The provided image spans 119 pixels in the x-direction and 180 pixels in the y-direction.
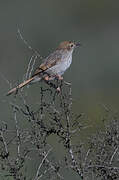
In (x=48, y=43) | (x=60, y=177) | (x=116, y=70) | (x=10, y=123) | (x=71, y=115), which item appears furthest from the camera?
(x=48, y=43)

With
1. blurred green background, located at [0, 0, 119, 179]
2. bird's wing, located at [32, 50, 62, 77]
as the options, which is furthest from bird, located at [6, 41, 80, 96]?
blurred green background, located at [0, 0, 119, 179]

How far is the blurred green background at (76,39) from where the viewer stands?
50.0 feet

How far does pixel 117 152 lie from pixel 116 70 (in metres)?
9.97

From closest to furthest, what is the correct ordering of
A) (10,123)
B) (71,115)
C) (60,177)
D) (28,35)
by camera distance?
(60,177), (71,115), (10,123), (28,35)

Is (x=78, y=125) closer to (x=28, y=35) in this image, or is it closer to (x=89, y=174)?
(x=89, y=174)

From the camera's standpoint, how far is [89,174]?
6453 mm

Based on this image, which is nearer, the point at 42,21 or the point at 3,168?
the point at 3,168

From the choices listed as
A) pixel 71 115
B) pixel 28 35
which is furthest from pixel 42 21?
pixel 71 115

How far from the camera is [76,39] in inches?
769

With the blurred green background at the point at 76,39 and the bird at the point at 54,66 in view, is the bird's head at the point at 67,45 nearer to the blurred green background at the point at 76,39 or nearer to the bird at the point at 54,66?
the bird at the point at 54,66

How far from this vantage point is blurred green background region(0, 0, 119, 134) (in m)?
15.2

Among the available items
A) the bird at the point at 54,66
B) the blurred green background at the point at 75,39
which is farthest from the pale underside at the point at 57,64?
the blurred green background at the point at 75,39

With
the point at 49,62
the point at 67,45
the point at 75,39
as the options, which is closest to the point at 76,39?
the point at 75,39

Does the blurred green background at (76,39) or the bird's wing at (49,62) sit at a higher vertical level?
the blurred green background at (76,39)
